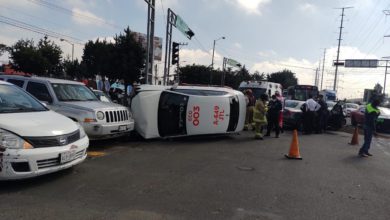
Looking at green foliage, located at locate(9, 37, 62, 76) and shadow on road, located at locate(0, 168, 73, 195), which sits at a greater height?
green foliage, located at locate(9, 37, 62, 76)

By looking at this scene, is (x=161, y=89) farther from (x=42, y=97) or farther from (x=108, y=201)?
(x=108, y=201)

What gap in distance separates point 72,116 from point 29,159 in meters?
3.78

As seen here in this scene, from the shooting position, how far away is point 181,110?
11.3 m

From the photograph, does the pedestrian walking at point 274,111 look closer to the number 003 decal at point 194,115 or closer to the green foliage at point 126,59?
the number 003 decal at point 194,115

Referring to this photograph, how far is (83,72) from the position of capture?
66.4m

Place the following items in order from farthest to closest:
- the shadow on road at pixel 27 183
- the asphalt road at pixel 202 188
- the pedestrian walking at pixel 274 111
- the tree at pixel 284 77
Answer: the tree at pixel 284 77 → the pedestrian walking at pixel 274 111 → the shadow on road at pixel 27 183 → the asphalt road at pixel 202 188

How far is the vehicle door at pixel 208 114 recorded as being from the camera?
11414 millimetres

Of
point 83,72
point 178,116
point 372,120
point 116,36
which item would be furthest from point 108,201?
point 83,72

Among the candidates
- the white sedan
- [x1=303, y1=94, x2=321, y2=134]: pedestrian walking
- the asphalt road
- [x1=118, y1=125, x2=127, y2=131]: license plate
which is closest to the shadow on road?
the asphalt road

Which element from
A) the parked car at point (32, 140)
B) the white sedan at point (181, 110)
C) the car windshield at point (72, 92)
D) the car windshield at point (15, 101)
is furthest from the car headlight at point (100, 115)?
the parked car at point (32, 140)

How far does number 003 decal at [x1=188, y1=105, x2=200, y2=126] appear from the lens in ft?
37.3

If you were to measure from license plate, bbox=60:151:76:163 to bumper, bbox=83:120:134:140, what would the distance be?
2.76m

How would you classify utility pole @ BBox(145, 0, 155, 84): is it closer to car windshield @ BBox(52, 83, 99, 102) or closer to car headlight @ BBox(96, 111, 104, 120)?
car windshield @ BBox(52, 83, 99, 102)

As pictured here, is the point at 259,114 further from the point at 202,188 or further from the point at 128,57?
the point at 128,57
